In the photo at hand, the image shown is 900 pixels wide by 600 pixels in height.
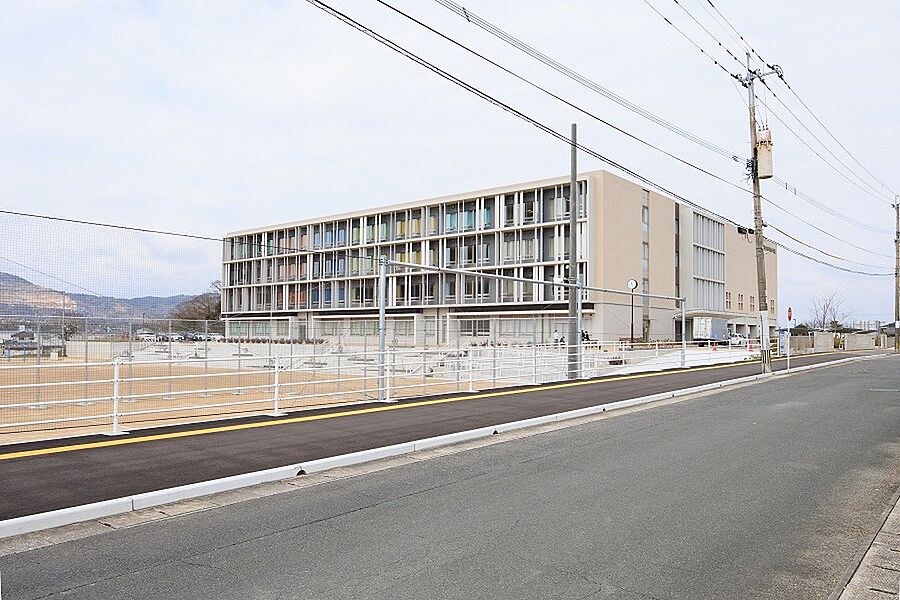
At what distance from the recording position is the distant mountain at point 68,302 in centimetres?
1225

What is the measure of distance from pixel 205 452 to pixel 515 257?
5184cm

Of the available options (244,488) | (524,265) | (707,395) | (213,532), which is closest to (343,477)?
(244,488)

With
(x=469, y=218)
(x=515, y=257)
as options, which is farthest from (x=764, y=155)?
(x=469, y=218)

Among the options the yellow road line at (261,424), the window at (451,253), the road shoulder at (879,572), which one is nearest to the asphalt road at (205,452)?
the yellow road line at (261,424)

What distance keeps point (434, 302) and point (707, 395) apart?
43395 mm

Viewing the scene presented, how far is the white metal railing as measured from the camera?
16938 millimetres

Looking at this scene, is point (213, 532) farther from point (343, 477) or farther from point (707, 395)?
point (707, 395)

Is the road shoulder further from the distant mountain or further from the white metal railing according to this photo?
the distant mountain

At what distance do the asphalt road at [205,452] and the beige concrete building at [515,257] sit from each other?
3194 cm

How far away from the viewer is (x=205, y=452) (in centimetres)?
970

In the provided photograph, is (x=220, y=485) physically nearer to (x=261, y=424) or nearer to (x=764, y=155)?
(x=261, y=424)

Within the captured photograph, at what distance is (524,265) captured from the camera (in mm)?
59719

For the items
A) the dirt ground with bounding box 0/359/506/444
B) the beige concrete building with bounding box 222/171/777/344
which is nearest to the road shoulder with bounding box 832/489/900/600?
the dirt ground with bounding box 0/359/506/444

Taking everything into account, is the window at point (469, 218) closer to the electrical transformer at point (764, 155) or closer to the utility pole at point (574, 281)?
the electrical transformer at point (764, 155)
